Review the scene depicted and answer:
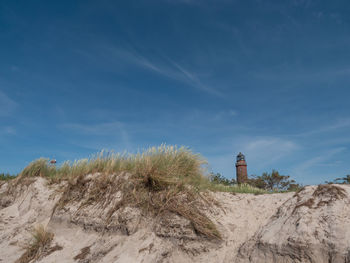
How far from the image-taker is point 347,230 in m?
4.83

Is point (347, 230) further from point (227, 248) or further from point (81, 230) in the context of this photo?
point (81, 230)

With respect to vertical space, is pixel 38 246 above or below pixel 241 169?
below

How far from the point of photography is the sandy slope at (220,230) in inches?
198

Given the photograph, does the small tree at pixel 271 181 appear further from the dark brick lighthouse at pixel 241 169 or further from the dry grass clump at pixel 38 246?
the dry grass clump at pixel 38 246

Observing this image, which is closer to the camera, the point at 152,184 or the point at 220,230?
the point at 220,230

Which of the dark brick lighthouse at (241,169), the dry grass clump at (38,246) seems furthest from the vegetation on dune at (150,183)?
A: the dark brick lighthouse at (241,169)

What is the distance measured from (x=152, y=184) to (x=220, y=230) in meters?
2.27

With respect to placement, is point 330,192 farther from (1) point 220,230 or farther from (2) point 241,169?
(2) point 241,169

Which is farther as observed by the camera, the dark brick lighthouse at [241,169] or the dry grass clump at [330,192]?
the dark brick lighthouse at [241,169]

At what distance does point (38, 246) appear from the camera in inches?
287

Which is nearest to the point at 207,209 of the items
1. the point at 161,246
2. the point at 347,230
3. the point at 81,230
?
the point at 161,246

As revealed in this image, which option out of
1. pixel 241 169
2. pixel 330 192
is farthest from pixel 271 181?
pixel 330 192

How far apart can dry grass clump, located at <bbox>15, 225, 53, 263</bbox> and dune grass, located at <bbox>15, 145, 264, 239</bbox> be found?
116 cm

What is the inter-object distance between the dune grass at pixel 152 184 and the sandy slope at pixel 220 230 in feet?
0.88
